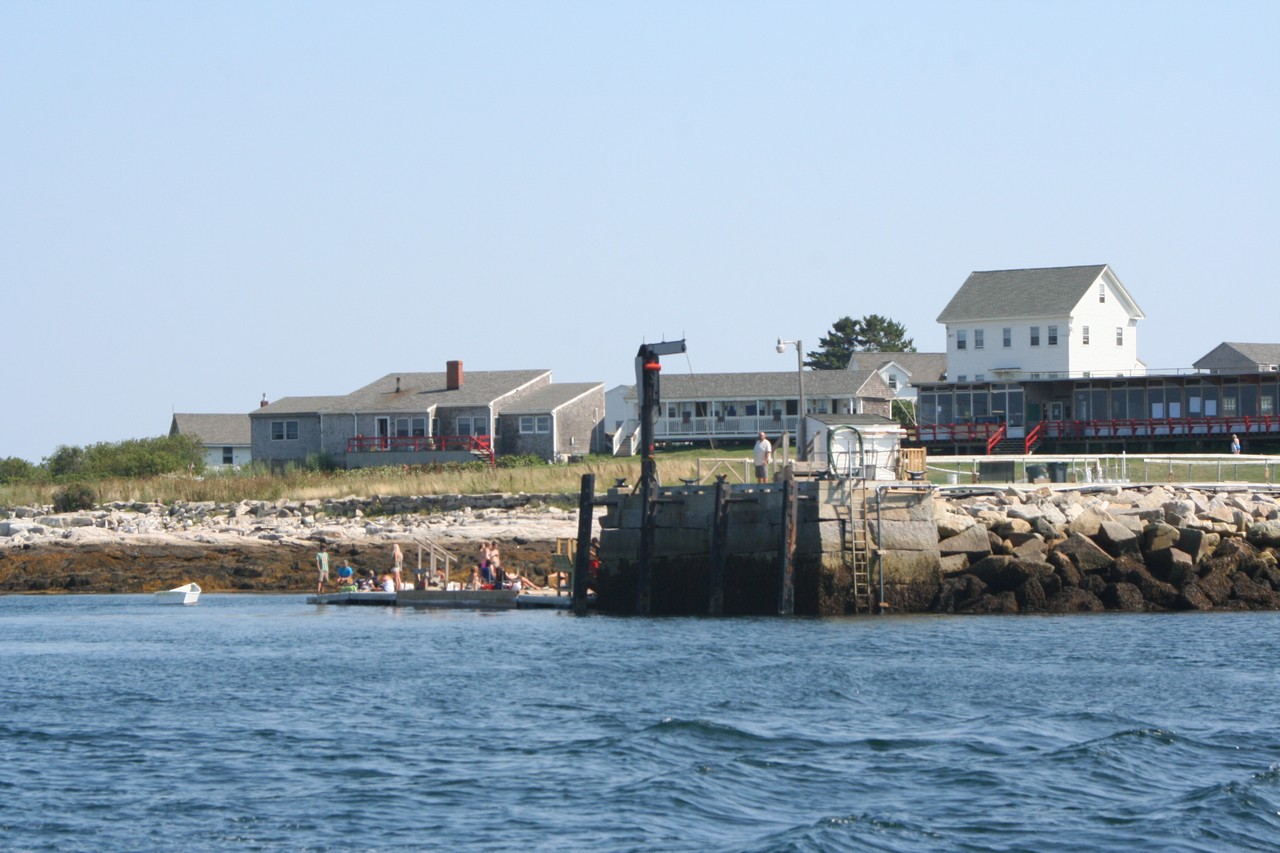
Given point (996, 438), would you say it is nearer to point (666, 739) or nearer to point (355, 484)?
point (355, 484)

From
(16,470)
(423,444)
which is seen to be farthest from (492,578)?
(16,470)

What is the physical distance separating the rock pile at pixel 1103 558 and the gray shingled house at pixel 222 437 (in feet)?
224

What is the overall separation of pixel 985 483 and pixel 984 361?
132 ft

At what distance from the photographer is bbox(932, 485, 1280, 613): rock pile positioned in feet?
116

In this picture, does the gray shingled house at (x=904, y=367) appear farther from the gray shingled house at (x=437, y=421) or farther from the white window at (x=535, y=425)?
the white window at (x=535, y=425)

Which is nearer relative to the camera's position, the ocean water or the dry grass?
the ocean water

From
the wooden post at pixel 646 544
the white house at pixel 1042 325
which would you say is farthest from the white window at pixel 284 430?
the wooden post at pixel 646 544

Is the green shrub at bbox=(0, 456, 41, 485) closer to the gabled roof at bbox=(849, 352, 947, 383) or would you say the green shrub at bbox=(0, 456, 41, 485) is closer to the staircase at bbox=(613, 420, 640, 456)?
the staircase at bbox=(613, 420, 640, 456)

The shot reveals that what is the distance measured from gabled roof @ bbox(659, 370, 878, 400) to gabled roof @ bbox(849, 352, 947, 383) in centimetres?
1733

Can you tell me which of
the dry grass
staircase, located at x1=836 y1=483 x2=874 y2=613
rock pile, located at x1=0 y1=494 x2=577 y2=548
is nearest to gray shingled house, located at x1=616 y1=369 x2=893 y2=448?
the dry grass

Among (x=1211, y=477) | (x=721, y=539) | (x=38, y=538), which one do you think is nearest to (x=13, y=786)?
(x=721, y=539)

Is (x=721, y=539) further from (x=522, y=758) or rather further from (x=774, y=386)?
(x=774, y=386)

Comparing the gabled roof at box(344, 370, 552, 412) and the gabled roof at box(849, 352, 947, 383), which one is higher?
the gabled roof at box(849, 352, 947, 383)

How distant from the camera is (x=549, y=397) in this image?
272ft
